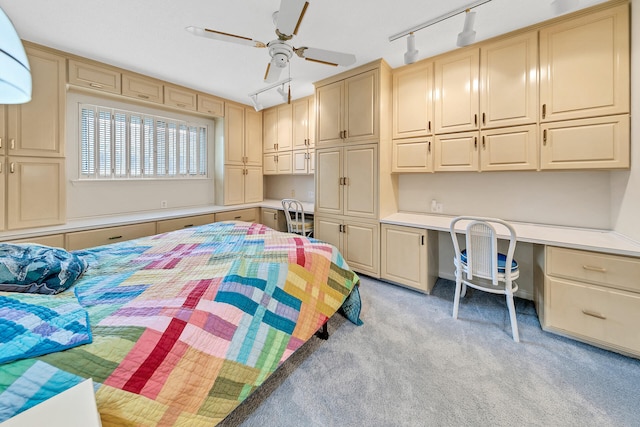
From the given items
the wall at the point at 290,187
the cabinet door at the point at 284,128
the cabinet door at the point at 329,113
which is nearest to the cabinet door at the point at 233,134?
the cabinet door at the point at 284,128

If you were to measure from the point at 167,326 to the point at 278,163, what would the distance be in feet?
12.4

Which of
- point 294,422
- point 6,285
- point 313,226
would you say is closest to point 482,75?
point 313,226

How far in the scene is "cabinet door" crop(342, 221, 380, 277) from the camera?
10.4 feet

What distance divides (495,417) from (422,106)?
278 centimetres

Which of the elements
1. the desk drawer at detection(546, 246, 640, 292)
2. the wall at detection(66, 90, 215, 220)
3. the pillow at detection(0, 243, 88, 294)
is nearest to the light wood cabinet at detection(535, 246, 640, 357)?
the desk drawer at detection(546, 246, 640, 292)

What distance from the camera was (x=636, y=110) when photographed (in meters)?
1.89

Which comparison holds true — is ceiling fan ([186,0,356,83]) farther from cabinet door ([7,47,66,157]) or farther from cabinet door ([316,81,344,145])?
cabinet door ([7,47,66,157])

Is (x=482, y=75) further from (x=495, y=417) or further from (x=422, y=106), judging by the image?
(x=495, y=417)

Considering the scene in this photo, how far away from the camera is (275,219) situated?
4328 mm

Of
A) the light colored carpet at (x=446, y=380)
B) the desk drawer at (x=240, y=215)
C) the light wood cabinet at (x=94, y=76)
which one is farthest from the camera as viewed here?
the desk drawer at (x=240, y=215)

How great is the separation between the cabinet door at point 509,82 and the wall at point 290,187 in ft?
9.12

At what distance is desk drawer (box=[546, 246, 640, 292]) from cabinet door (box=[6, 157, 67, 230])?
4602 millimetres

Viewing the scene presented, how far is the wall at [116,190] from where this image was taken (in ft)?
9.92

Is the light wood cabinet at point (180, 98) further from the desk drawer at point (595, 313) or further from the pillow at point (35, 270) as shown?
the desk drawer at point (595, 313)
